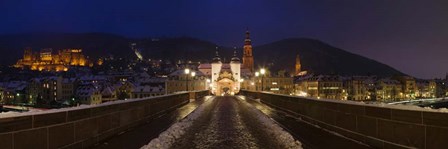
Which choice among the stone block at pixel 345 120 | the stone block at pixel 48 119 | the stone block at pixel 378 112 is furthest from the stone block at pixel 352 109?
the stone block at pixel 48 119

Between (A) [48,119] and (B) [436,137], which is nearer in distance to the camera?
(B) [436,137]

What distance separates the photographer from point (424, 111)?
28.4ft

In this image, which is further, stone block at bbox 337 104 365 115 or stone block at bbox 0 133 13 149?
stone block at bbox 337 104 365 115

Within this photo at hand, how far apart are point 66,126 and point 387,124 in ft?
22.8

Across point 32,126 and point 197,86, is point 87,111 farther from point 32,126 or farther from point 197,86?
point 197,86

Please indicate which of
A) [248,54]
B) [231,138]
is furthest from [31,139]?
[248,54]

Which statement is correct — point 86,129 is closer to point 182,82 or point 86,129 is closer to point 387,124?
point 387,124

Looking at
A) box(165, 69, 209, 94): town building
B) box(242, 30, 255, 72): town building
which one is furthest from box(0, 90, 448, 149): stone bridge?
box(242, 30, 255, 72): town building

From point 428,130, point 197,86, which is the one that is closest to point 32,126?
Result: point 428,130

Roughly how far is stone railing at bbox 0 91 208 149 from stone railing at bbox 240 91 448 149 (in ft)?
21.9

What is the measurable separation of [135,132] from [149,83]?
136202mm

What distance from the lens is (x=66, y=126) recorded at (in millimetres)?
9602

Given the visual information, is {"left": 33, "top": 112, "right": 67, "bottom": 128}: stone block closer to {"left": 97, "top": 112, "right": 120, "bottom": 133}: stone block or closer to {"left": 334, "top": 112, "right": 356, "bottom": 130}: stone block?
{"left": 97, "top": 112, "right": 120, "bottom": 133}: stone block

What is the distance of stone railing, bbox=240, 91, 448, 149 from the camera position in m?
8.33
